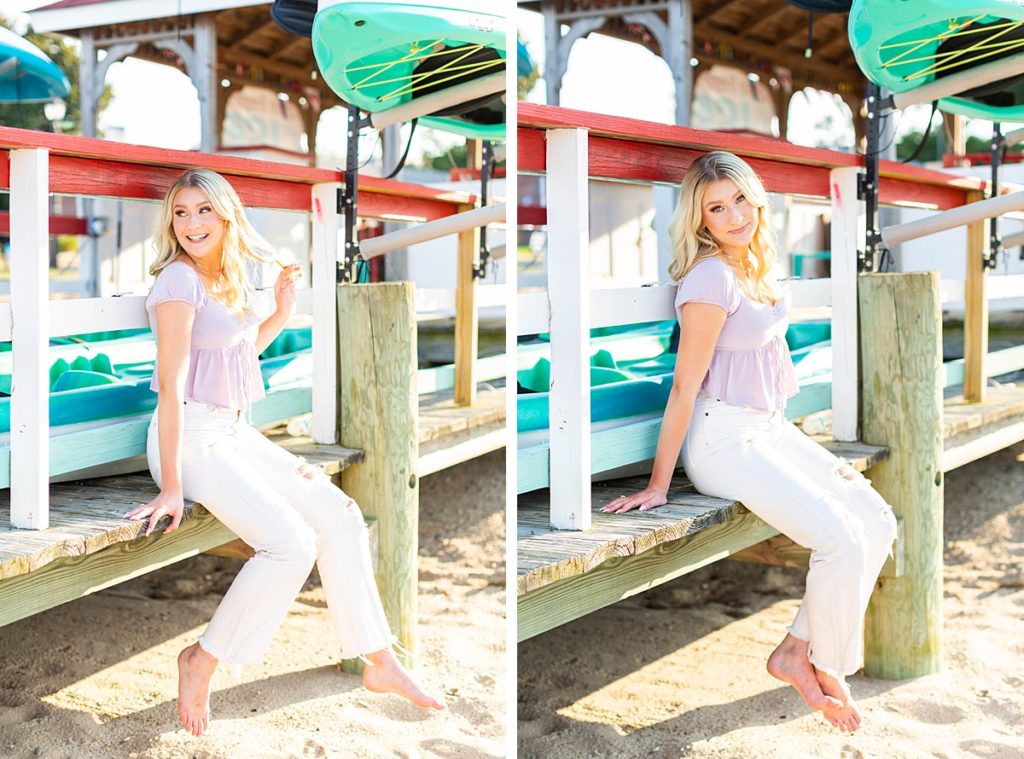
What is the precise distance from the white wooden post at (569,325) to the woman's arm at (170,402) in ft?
1.71

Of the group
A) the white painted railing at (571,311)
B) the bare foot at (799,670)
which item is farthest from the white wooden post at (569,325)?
the bare foot at (799,670)

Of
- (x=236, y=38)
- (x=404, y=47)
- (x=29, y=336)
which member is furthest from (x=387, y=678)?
(x=236, y=38)

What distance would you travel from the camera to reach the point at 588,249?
1456 millimetres

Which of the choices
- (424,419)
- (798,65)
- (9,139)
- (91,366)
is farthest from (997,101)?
(91,366)

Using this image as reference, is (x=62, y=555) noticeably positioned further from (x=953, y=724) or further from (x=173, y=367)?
(x=953, y=724)

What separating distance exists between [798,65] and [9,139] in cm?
201

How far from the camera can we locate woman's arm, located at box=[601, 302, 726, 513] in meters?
1.43

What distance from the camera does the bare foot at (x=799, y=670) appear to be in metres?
1.45

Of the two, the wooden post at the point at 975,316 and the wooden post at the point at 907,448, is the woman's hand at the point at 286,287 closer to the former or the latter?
the wooden post at the point at 907,448

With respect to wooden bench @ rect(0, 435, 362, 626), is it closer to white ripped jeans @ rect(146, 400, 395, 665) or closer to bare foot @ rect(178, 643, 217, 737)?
white ripped jeans @ rect(146, 400, 395, 665)

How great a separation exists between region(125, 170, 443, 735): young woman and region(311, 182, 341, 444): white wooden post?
0.37 m

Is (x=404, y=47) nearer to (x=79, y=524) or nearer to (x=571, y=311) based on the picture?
(x=571, y=311)

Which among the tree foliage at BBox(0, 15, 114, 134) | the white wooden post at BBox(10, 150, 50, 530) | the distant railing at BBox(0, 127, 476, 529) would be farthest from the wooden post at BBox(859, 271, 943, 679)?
the tree foliage at BBox(0, 15, 114, 134)

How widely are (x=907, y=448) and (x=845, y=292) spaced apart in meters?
0.31
